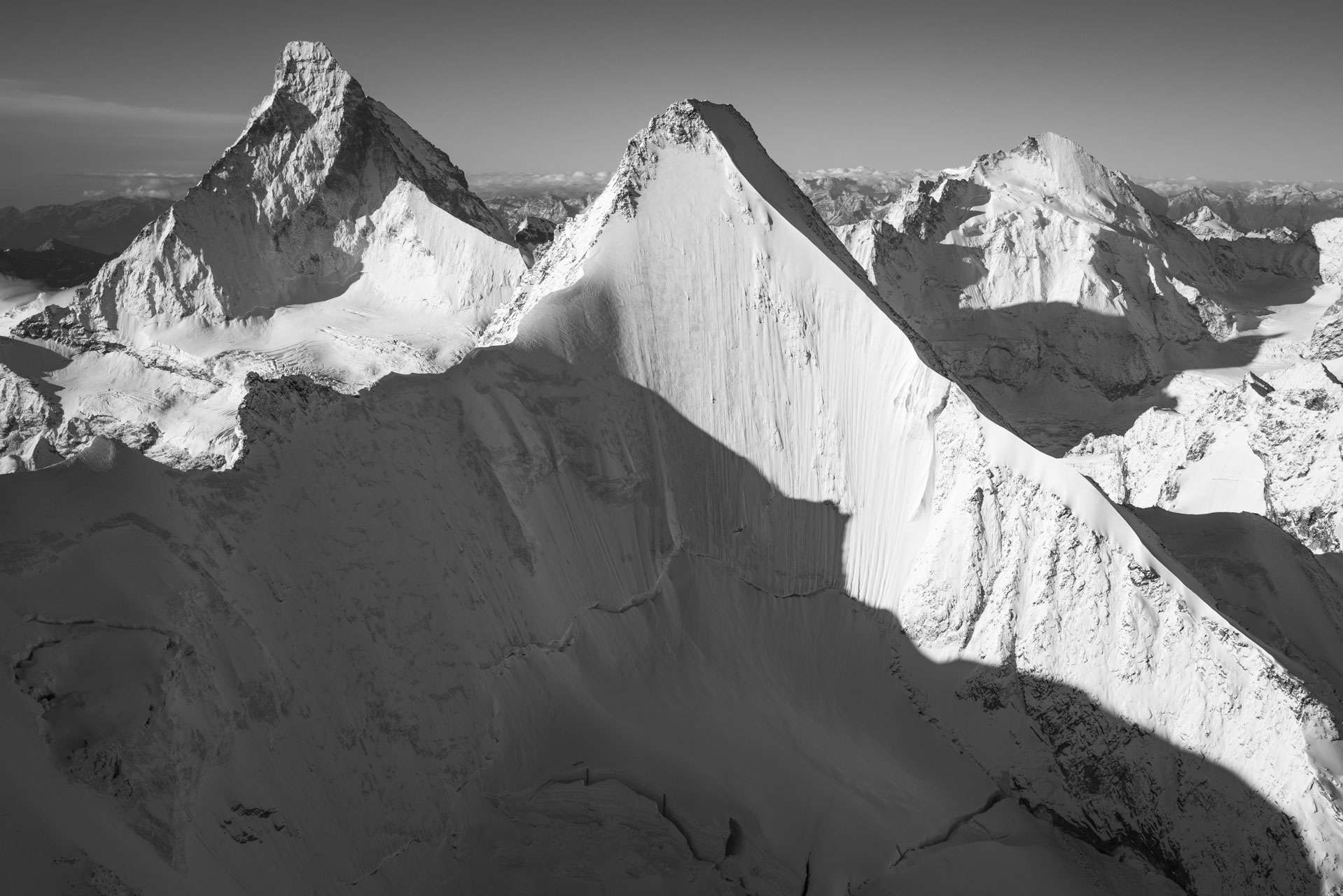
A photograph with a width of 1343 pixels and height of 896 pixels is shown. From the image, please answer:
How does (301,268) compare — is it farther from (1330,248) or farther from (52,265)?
(1330,248)

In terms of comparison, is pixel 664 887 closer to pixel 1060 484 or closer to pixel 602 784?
pixel 602 784

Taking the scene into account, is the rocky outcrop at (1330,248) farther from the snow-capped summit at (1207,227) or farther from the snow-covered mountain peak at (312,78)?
the snow-covered mountain peak at (312,78)

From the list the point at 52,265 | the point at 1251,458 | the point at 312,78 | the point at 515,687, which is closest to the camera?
the point at 515,687

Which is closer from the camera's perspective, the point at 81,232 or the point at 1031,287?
→ the point at 1031,287

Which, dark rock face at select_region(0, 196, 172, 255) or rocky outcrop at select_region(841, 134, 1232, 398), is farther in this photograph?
dark rock face at select_region(0, 196, 172, 255)

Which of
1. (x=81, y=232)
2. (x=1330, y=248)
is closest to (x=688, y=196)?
(x=1330, y=248)

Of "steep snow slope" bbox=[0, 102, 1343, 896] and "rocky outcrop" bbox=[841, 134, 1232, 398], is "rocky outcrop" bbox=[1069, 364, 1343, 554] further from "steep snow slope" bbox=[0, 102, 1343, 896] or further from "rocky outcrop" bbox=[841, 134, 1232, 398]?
"rocky outcrop" bbox=[841, 134, 1232, 398]

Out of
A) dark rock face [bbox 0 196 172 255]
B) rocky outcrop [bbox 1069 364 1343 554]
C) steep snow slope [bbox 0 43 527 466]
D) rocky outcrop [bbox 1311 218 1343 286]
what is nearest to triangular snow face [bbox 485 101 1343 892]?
rocky outcrop [bbox 1069 364 1343 554]
